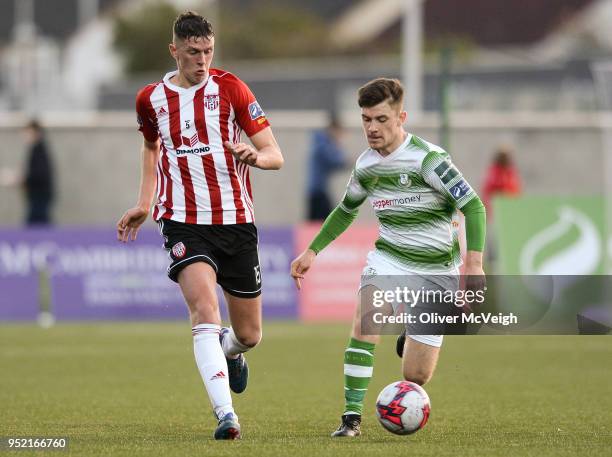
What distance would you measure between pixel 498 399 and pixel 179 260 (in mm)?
3128

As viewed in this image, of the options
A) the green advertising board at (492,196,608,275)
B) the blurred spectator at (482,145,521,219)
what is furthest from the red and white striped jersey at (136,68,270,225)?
the blurred spectator at (482,145,521,219)

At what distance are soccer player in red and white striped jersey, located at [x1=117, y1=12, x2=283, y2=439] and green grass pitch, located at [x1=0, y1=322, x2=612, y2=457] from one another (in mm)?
828

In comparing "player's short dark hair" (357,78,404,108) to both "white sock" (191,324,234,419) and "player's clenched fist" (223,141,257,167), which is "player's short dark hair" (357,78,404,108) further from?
"white sock" (191,324,234,419)

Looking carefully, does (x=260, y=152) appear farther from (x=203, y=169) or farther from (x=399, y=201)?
(x=399, y=201)

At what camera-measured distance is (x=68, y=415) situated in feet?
30.7

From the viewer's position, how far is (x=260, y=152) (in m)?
8.18

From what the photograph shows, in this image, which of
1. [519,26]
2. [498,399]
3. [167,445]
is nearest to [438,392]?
[498,399]

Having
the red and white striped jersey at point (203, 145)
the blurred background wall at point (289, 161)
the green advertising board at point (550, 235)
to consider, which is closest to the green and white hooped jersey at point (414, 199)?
the red and white striped jersey at point (203, 145)

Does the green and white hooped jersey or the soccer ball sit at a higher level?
the green and white hooped jersey

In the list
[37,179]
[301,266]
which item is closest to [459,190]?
[301,266]

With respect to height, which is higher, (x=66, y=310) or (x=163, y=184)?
(x=163, y=184)

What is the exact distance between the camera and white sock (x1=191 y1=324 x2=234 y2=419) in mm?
7855

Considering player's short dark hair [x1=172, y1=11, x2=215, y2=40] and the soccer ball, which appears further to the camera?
player's short dark hair [x1=172, y1=11, x2=215, y2=40]

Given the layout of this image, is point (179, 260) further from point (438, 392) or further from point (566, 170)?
point (566, 170)
